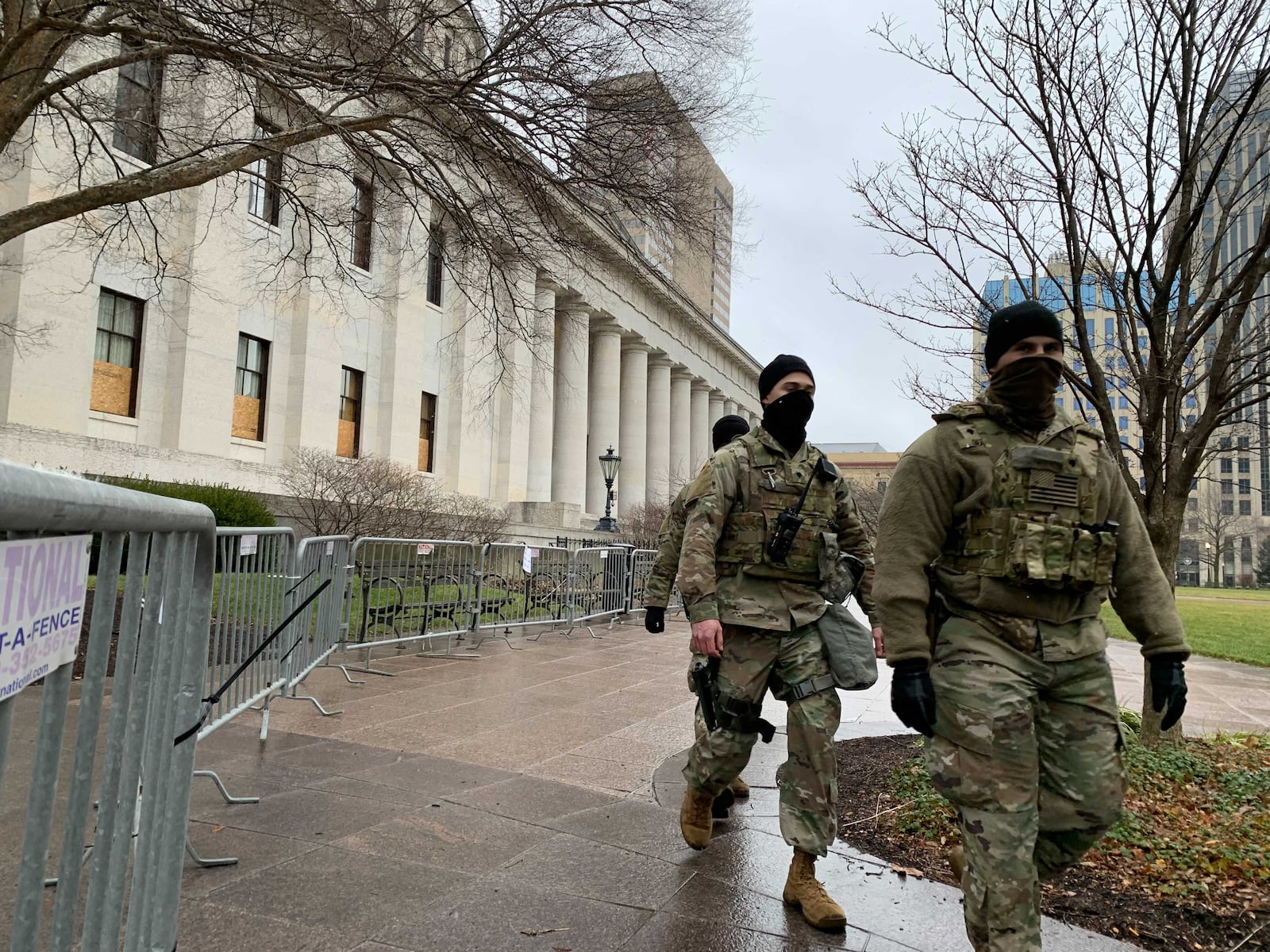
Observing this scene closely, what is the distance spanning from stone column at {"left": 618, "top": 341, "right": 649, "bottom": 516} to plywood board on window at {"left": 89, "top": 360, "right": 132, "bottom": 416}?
3080 cm

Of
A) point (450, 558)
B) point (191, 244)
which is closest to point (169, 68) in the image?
point (450, 558)

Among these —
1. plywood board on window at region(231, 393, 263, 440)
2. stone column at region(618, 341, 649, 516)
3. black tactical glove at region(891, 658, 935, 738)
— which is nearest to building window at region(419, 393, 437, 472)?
plywood board on window at region(231, 393, 263, 440)

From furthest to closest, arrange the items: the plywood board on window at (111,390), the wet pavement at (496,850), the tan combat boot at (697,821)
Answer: the plywood board on window at (111,390)
the tan combat boot at (697,821)
the wet pavement at (496,850)

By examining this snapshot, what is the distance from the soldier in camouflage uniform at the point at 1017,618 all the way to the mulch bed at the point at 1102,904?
94 cm

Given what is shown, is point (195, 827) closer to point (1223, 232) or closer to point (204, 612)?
point (204, 612)

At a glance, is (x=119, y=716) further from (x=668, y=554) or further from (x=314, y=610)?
(x=314, y=610)

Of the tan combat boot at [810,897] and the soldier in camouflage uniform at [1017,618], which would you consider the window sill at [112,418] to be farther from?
the soldier in camouflage uniform at [1017,618]

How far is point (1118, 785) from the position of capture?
2664mm

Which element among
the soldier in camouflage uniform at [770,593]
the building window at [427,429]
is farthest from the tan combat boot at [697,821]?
the building window at [427,429]

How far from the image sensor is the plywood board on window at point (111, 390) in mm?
20281

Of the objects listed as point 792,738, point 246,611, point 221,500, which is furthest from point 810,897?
point 221,500

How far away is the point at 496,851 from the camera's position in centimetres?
390

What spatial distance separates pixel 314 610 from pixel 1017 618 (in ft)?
17.8

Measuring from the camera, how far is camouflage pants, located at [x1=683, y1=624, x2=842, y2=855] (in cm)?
349
